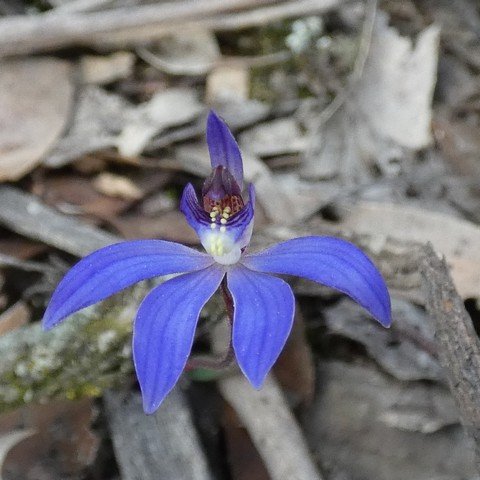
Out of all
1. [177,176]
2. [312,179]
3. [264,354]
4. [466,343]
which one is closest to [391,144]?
[312,179]

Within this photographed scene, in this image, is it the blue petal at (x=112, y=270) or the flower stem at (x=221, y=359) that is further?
the flower stem at (x=221, y=359)

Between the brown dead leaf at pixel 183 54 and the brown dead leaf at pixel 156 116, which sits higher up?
the brown dead leaf at pixel 183 54

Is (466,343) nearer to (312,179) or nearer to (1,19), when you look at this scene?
(312,179)

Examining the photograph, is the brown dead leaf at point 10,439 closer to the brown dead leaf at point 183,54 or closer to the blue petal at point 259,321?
the blue petal at point 259,321

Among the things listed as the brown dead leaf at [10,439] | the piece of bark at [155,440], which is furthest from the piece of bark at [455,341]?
the brown dead leaf at [10,439]

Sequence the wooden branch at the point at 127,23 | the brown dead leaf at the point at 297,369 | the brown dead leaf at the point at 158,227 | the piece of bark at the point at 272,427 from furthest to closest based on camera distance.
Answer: the wooden branch at the point at 127,23 < the brown dead leaf at the point at 158,227 < the brown dead leaf at the point at 297,369 < the piece of bark at the point at 272,427

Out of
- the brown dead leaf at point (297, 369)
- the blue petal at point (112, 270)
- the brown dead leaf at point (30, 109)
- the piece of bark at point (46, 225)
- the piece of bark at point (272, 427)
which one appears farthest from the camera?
the brown dead leaf at point (30, 109)
